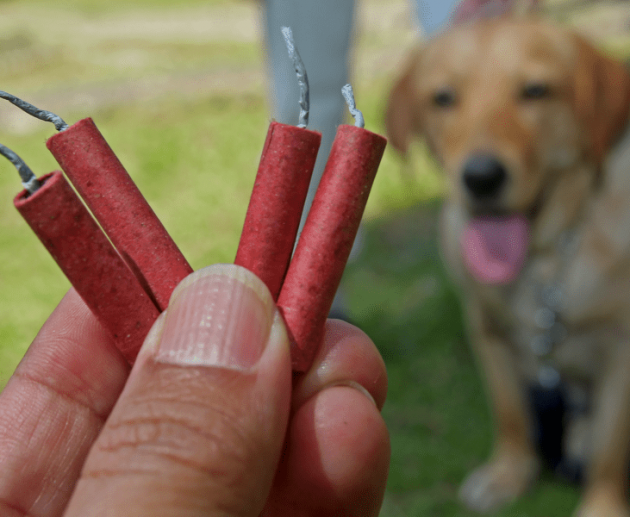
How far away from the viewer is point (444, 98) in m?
1.85

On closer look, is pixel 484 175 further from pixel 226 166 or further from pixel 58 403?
pixel 226 166

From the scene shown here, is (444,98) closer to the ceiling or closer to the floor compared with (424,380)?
closer to the ceiling

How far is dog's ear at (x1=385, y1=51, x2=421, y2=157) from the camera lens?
199 cm

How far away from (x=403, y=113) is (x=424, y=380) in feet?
3.22

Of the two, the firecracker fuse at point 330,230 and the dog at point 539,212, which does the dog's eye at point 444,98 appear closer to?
the dog at point 539,212

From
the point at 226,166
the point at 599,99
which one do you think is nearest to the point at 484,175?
the point at 599,99

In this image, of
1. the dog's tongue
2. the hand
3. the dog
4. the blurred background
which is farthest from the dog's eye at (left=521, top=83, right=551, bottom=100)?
the hand

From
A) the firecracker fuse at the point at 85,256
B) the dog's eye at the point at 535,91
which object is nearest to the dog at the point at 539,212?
the dog's eye at the point at 535,91

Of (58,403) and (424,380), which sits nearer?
(58,403)

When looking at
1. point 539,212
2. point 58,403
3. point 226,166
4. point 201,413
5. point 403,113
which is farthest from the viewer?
point 226,166

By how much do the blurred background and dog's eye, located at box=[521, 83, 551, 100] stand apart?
70 cm

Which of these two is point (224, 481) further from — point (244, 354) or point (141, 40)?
point (141, 40)

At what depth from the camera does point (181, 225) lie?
10.6 ft

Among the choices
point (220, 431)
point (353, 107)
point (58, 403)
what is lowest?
point (58, 403)
